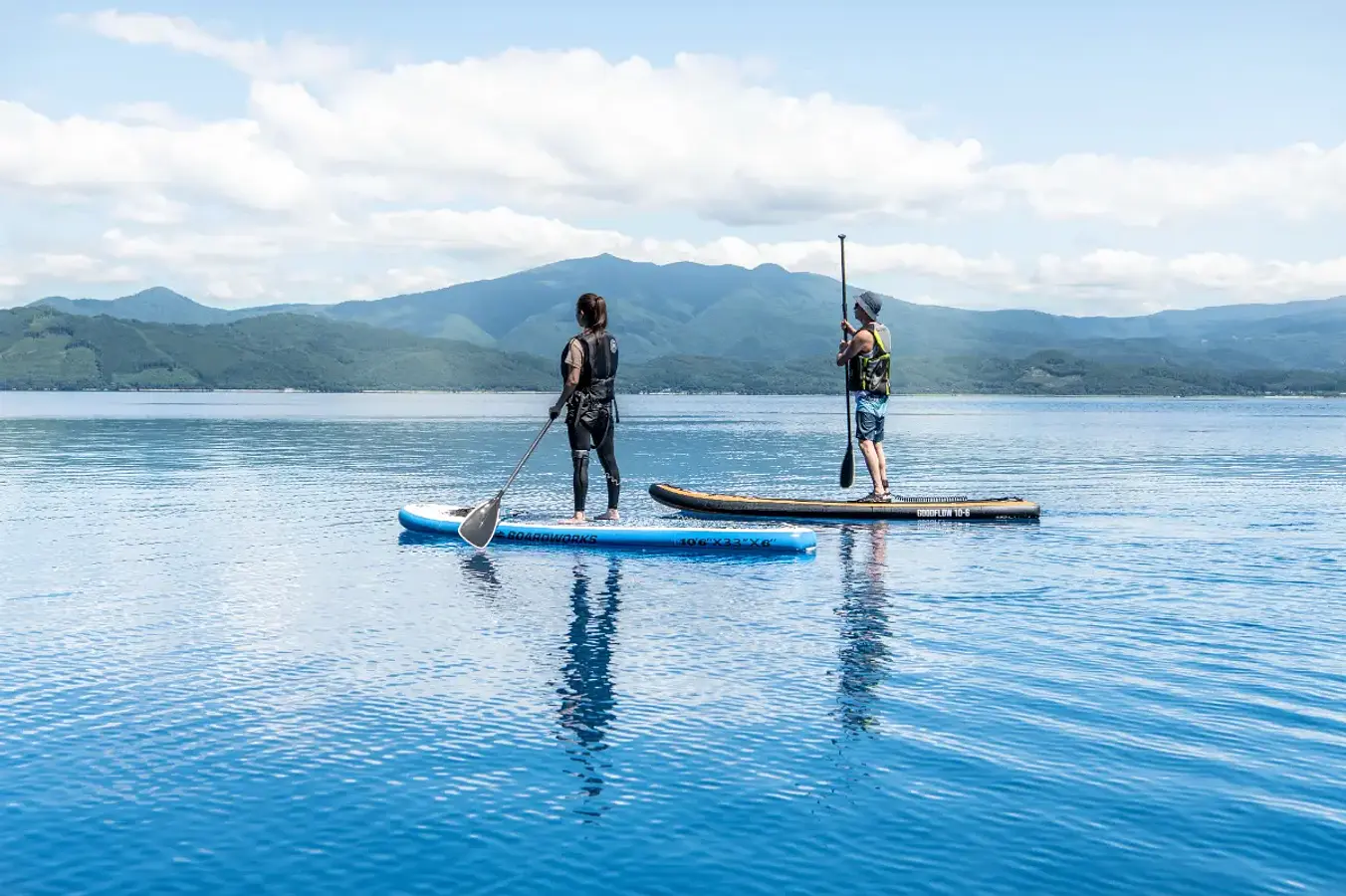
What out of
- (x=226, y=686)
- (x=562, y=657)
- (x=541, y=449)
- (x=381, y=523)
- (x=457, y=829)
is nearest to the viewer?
(x=457, y=829)

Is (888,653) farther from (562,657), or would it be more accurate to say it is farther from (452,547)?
(452,547)

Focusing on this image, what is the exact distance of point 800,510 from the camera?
25.7 metres

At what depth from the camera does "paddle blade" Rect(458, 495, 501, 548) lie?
69.8ft

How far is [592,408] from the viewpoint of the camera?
21938mm

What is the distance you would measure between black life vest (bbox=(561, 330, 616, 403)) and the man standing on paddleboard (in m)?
5.37

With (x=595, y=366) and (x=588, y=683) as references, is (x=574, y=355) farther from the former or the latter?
(x=588, y=683)

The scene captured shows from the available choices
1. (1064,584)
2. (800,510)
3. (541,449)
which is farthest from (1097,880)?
(541,449)

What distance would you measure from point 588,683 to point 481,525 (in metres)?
10.2

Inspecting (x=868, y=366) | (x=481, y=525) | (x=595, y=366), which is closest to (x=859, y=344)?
(x=868, y=366)

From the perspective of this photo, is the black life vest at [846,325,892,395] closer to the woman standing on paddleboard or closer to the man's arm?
the man's arm

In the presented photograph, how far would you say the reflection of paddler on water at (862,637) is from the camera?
1070 centimetres

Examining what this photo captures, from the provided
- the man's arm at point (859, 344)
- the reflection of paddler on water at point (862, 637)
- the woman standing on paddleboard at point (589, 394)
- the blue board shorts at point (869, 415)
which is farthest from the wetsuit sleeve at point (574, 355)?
the blue board shorts at point (869, 415)

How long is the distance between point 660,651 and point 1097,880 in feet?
21.5

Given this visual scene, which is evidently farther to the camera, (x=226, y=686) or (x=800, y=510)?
(x=800, y=510)
